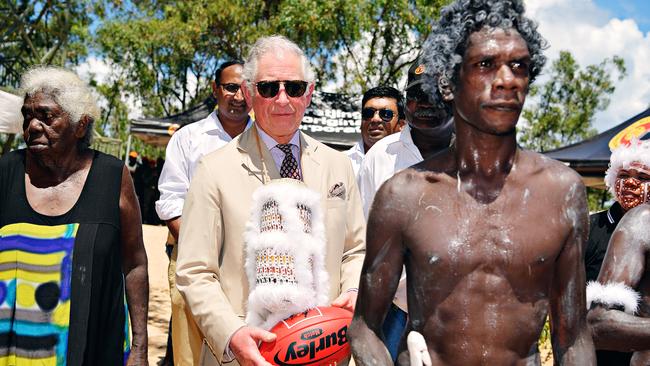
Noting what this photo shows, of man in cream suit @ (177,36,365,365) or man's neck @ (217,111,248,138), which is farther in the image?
man's neck @ (217,111,248,138)

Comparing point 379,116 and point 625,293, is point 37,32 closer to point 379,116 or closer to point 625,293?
point 379,116

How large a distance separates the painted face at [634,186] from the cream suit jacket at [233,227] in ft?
5.20

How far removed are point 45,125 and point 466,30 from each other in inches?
81.5

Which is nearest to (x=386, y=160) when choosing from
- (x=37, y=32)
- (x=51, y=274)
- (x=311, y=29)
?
(x=51, y=274)

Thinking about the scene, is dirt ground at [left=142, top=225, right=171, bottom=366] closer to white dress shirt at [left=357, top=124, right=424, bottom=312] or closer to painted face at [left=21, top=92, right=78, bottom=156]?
white dress shirt at [left=357, top=124, right=424, bottom=312]

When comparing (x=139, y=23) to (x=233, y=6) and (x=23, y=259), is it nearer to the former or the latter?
(x=233, y=6)

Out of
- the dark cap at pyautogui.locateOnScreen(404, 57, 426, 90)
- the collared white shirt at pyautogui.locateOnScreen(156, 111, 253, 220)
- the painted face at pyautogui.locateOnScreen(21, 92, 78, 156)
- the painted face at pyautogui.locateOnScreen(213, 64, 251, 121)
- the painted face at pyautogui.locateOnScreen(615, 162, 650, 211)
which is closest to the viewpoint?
the painted face at pyautogui.locateOnScreen(21, 92, 78, 156)

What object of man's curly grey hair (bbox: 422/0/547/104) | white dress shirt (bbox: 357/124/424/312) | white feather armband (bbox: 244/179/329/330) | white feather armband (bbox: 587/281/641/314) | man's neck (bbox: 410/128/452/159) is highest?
man's curly grey hair (bbox: 422/0/547/104)

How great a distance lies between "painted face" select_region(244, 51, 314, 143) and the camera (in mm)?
3229

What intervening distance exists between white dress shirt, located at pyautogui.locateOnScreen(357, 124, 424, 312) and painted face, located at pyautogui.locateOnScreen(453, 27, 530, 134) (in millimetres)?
2044

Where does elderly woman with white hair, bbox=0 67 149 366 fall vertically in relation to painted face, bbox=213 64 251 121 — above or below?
below

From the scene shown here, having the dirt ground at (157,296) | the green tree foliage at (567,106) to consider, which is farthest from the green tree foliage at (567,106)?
the dirt ground at (157,296)

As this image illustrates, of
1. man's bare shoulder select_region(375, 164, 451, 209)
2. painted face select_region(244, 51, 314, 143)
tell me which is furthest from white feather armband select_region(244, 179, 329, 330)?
man's bare shoulder select_region(375, 164, 451, 209)

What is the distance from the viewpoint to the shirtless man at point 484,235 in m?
2.11
